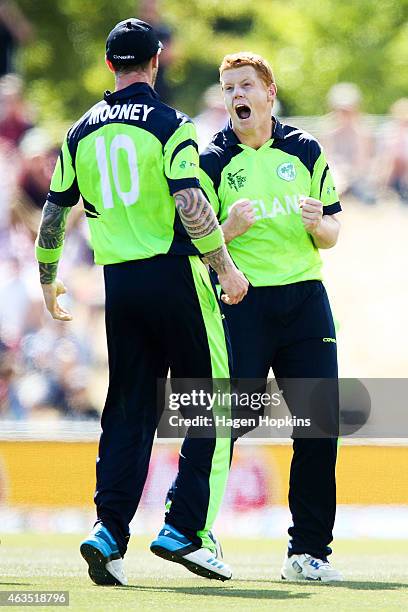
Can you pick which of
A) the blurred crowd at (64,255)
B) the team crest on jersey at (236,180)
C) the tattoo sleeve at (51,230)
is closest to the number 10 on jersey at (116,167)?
the tattoo sleeve at (51,230)

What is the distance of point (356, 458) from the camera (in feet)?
27.2

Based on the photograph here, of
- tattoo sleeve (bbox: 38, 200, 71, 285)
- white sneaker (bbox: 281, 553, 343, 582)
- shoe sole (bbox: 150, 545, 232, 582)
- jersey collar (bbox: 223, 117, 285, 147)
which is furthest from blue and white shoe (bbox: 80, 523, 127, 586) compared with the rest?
jersey collar (bbox: 223, 117, 285, 147)

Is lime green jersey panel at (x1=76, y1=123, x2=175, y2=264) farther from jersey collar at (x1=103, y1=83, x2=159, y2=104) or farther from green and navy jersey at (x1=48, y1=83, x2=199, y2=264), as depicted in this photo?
jersey collar at (x1=103, y1=83, x2=159, y2=104)

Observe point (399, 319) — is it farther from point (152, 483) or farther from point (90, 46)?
point (90, 46)

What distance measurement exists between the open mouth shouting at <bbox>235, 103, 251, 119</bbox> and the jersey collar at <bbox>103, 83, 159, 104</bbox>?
63 centimetres

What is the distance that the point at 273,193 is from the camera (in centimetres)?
618

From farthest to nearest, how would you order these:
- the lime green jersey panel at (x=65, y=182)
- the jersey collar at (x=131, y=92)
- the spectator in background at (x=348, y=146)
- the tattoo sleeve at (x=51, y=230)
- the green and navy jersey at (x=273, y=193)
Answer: the spectator in background at (x=348, y=146) → the green and navy jersey at (x=273, y=193) → the tattoo sleeve at (x=51, y=230) → the lime green jersey panel at (x=65, y=182) → the jersey collar at (x=131, y=92)

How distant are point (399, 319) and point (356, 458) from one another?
551 cm

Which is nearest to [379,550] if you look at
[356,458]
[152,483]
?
[356,458]

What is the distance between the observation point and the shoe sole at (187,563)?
223 inches

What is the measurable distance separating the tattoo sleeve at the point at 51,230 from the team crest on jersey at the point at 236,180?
735 mm

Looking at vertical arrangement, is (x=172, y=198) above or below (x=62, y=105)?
below

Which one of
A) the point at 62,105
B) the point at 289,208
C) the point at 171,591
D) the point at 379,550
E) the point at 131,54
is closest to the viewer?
the point at 171,591

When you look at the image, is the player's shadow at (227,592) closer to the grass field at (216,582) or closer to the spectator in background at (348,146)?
the grass field at (216,582)
